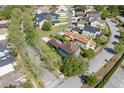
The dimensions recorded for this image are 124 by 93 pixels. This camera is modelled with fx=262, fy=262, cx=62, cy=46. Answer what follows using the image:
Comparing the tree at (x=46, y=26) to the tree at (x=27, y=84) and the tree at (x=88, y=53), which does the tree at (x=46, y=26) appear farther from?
the tree at (x=27, y=84)

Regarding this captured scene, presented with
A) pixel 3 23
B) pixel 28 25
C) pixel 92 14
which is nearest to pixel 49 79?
pixel 28 25

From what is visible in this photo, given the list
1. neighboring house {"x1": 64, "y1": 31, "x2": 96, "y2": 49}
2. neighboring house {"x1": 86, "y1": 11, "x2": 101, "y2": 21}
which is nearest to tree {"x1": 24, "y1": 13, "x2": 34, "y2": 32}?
neighboring house {"x1": 64, "y1": 31, "x2": 96, "y2": 49}

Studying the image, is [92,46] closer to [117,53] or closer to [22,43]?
[117,53]

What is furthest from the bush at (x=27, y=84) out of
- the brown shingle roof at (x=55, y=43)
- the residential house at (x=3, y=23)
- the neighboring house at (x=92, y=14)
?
the neighboring house at (x=92, y=14)

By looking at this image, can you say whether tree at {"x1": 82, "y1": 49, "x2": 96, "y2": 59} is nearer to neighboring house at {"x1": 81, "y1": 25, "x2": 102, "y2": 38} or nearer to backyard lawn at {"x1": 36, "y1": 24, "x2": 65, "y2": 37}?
neighboring house at {"x1": 81, "y1": 25, "x2": 102, "y2": 38}

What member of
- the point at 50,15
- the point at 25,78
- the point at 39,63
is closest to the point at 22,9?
the point at 50,15

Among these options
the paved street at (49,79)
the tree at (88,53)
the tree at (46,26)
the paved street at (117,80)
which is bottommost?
the paved street at (117,80)

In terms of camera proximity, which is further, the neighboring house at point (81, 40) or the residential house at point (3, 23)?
the residential house at point (3, 23)
